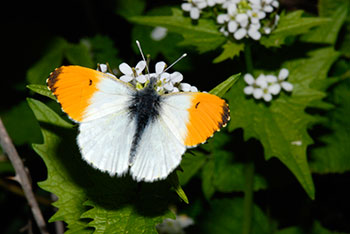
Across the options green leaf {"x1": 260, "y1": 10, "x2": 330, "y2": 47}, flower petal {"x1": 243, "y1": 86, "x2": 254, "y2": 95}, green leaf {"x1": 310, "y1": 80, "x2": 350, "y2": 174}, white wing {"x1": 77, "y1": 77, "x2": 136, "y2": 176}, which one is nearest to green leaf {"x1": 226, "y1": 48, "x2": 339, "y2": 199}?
flower petal {"x1": 243, "y1": 86, "x2": 254, "y2": 95}

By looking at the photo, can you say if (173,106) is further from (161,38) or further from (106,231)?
(161,38)

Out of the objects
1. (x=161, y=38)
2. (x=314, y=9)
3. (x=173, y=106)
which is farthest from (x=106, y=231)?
(x=314, y=9)

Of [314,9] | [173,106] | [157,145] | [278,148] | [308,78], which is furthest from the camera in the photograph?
[314,9]

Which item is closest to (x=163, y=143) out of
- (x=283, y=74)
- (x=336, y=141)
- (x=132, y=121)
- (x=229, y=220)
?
(x=132, y=121)

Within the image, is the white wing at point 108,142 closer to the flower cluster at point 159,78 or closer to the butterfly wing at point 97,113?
the butterfly wing at point 97,113

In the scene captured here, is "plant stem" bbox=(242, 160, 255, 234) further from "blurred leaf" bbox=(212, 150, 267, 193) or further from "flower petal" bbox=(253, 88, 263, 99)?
"flower petal" bbox=(253, 88, 263, 99)

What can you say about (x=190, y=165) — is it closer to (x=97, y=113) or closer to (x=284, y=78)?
(x=284, y=78)

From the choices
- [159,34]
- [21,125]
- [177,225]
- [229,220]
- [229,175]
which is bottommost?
[229,220]
